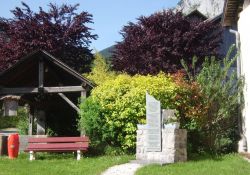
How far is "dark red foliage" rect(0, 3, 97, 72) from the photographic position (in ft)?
84.2

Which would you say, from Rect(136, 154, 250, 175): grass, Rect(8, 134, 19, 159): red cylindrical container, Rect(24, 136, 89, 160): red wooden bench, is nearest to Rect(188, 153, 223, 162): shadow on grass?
Rect(136, 154, 250, 175): grass

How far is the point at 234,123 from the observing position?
655 inches

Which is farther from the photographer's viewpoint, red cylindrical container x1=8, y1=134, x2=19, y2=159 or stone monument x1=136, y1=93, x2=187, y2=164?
red cylindrical container x1=8, y1=134, x2=19, y2=159

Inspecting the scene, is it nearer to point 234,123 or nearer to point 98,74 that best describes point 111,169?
point 234,123

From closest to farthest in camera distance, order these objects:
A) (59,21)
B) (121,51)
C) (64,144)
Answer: (64,144) < (121,51) < (59,21)

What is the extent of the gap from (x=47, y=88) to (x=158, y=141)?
6240mm

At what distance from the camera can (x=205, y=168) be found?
36.2 feet

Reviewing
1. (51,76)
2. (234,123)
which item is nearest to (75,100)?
(51,76)

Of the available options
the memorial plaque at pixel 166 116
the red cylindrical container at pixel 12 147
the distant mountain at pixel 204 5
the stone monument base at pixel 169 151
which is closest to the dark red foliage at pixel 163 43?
the memorial plaque at pixel 166 116

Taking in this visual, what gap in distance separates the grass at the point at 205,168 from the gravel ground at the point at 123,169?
296 millimetres

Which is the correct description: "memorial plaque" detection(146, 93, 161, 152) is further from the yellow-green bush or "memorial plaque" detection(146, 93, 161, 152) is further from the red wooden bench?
the red wooden bench

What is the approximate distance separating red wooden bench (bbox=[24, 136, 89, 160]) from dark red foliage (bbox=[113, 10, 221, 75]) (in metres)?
9.53

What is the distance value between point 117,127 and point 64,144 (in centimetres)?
193

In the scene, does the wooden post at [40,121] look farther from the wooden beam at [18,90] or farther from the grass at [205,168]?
the grass at [205,168]
